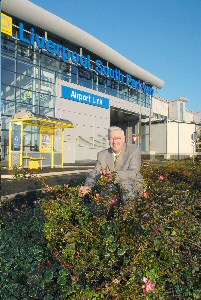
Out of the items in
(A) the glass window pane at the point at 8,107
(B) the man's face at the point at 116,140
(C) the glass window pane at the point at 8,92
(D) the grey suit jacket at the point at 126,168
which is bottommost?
(D) the grey suit jacket at the point at 126,168

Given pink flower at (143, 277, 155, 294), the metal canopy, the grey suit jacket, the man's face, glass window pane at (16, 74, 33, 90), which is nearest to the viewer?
pink flower at (143, 277, 155, 294)

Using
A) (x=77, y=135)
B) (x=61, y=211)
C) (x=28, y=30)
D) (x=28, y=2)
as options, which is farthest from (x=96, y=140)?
(x=61, y=211)

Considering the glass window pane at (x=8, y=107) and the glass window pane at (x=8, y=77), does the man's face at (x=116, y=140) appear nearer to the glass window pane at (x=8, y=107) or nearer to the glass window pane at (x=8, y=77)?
the glass window pane at (x=8, y=107)

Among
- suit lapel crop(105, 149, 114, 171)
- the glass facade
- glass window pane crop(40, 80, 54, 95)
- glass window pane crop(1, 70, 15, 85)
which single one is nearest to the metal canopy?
the glass facade

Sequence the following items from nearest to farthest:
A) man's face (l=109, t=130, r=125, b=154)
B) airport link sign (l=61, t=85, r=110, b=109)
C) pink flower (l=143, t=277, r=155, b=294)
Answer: pink flower (l=143, t=277, r=155, b=294) → man's face (l=109, t=130, r=125, b=154) → airport link sign (l=61, t=85, r=110, b=109)

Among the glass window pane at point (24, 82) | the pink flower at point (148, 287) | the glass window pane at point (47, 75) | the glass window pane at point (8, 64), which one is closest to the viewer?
the pink flower at point (148, 287)

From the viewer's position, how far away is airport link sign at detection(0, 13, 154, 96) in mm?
18953

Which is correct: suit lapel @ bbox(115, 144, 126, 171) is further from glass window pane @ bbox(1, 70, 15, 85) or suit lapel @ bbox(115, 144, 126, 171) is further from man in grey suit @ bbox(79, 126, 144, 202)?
glass window pane @ bbox(1, 70, 15, 85)

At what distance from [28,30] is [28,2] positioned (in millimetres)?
2270

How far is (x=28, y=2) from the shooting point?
17641 millimetres

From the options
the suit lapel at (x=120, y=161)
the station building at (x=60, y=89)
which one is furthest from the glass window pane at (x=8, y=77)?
the suit lapel at (x=120, y=161)

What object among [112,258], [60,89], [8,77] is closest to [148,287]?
[112,258]

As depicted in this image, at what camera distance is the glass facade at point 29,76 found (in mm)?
18016

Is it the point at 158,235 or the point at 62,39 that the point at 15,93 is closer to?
the point at 62,39
